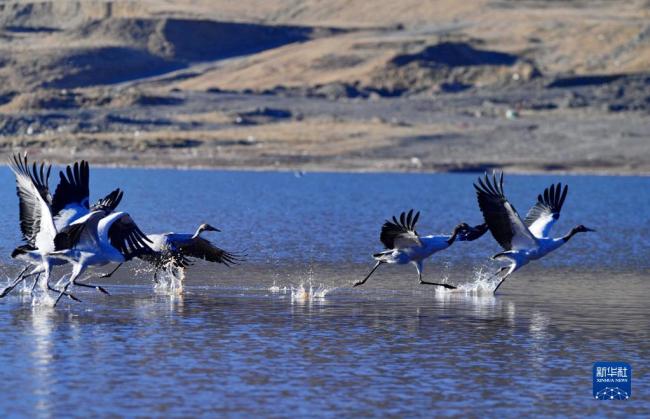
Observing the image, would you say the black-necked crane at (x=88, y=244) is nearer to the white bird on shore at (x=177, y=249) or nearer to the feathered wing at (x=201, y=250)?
the white bird on shore at (x=177, y=249)

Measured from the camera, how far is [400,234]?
2000 centimetres

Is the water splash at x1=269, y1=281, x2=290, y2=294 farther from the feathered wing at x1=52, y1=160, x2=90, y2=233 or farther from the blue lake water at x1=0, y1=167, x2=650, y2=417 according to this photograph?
the feathered wing at x1=52, y1=160, x2=90, y2=233

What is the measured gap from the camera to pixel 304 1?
14050 centimetres

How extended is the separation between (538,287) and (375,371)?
30.4 feet

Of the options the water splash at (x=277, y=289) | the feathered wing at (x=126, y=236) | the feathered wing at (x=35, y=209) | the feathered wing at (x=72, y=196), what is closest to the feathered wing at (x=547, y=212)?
the water splash at (x=277, y=289)

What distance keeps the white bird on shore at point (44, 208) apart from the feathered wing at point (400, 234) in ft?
12.3

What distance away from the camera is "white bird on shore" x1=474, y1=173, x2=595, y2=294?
2034 cm

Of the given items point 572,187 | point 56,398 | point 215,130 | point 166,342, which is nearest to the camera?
point 56,398

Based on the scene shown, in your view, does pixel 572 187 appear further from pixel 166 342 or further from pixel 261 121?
pixel 166 342

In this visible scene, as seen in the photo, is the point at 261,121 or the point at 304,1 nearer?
the point at 261,121

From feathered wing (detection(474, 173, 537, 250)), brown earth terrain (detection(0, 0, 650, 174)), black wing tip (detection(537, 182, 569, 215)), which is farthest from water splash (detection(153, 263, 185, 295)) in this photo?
brown earth terrain (detection(0, 0, 650, 174))

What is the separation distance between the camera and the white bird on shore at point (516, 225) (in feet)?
66.7

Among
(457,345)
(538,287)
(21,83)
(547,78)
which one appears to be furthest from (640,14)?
(457,345)

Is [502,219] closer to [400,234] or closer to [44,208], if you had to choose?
[400,234]
